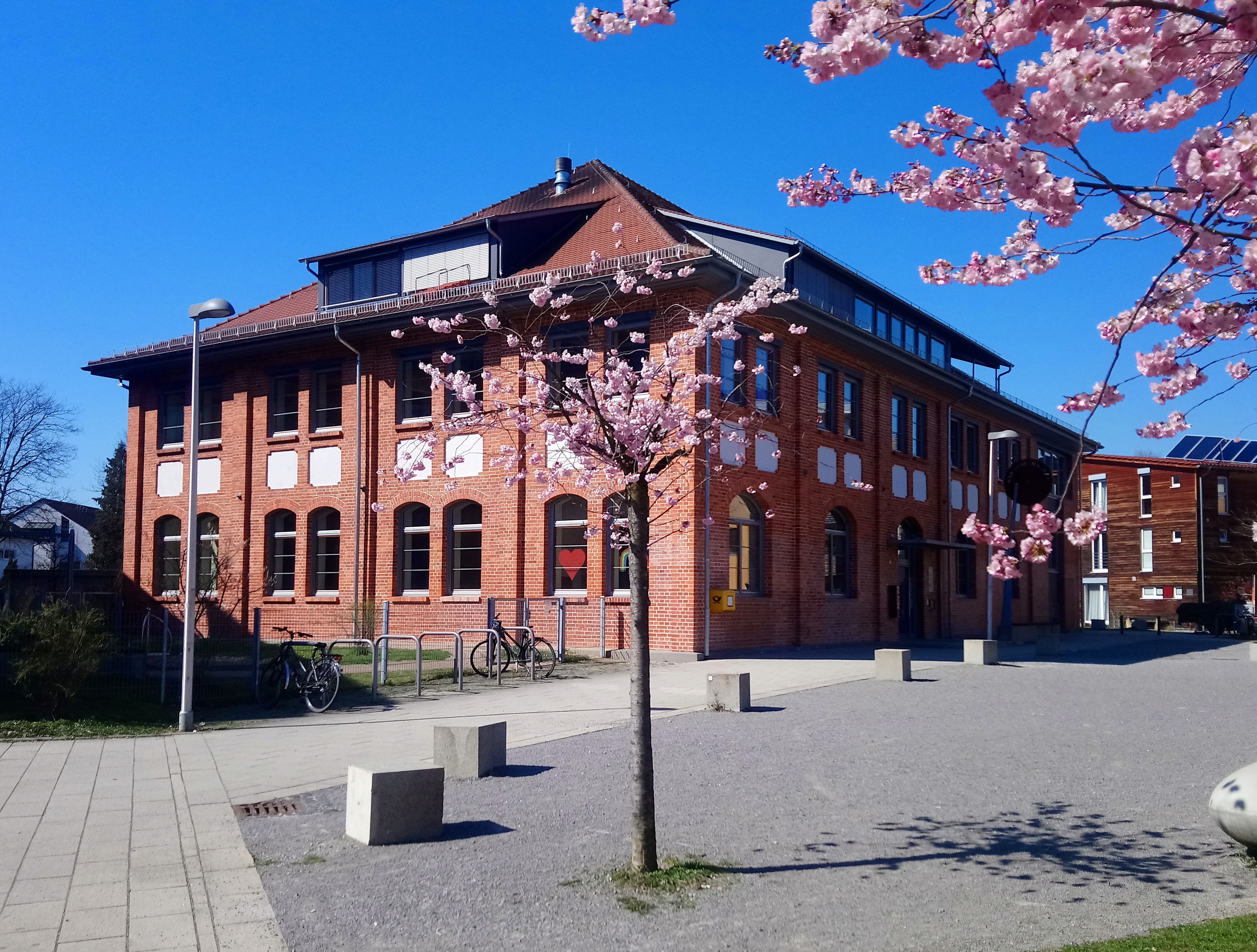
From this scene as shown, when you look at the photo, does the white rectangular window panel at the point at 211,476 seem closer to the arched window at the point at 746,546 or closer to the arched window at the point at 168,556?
the arched window at the point at 168,556

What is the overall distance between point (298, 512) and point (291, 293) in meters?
8.03

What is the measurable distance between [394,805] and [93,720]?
296 inches

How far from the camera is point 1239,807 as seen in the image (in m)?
6.56

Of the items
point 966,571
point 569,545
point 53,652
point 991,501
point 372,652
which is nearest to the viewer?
point 53,652

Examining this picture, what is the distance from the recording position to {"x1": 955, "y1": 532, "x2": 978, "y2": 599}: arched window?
106ft

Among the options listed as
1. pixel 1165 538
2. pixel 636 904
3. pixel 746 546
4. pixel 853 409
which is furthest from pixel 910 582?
pixel 1165 538

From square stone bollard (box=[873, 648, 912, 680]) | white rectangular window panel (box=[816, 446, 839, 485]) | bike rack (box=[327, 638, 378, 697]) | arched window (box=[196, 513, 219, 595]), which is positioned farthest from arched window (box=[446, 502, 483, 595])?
square stone bollard (box=[873, 648, 912, 680])

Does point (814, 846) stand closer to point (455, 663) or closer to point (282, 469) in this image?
point (455, 663)

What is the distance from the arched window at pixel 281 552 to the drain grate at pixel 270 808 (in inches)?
731

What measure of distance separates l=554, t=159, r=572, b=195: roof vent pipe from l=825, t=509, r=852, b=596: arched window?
10.7 meters

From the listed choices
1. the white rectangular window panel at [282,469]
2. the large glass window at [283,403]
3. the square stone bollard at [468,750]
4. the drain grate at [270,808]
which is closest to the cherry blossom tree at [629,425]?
the square stone bollard at [468,750]

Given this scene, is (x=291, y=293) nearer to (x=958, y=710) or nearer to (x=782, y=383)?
(x=782, y=383)

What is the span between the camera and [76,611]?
13266mm

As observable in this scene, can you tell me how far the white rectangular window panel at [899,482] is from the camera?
28.1m
